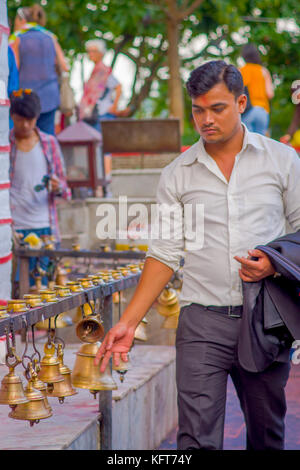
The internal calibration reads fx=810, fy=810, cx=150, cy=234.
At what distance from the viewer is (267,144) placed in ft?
11.3

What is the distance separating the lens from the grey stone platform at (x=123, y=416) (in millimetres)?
3803

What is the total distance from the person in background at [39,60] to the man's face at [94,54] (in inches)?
122

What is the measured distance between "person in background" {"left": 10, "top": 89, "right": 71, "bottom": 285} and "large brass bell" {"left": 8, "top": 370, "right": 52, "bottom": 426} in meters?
3.87

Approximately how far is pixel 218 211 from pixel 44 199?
13.1 feet

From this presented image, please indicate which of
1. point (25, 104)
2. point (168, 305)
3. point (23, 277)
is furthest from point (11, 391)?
point (25, 104)

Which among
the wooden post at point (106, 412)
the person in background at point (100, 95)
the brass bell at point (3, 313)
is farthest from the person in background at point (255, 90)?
the brass bell at point (3, 313)

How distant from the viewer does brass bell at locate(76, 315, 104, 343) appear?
12.1ft

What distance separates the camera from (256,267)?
10.3 ft

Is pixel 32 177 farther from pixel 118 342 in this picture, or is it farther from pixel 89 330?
pixel 118 342

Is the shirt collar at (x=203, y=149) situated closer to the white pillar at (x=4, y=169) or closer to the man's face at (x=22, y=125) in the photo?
the white pillar at (x=4, y=169)

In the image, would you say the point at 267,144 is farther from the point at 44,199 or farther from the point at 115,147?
the point at 115,147

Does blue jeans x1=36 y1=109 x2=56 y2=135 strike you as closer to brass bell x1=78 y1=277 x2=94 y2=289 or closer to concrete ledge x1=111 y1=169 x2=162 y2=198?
concrete ledge x1=111 y1=169 x2=162 y2=198
